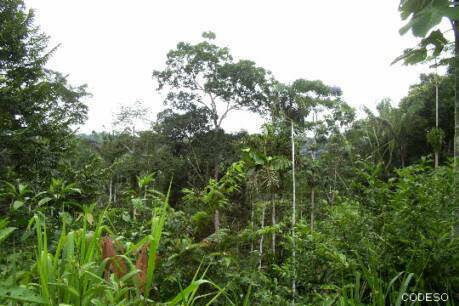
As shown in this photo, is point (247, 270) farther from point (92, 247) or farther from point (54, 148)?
point (54, 148)

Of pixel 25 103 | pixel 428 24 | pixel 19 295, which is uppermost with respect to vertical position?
pixel 25 103

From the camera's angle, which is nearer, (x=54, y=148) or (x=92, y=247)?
(x=92, y=247)

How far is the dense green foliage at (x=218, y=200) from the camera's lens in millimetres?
1431

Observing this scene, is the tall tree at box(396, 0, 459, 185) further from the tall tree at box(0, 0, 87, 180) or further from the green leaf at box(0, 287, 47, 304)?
the tall tree at box(0, 0, 87, 180)

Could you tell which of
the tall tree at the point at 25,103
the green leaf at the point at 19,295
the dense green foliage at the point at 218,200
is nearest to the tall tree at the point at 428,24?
the dense green foliage at the point at 218,200

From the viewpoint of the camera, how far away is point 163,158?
20.9 meters

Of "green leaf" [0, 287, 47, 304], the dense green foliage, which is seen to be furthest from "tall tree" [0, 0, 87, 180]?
"green leaf" [0, 287, 47, 304]

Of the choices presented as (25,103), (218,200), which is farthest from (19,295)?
(25,103)

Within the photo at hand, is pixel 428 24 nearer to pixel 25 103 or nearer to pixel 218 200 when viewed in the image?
pixel 218 200

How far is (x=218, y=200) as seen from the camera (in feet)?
7.37

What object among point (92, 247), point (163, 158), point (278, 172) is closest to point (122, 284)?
point (92, 247)

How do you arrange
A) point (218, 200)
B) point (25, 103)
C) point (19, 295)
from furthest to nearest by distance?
1. point (25, 103)
2. point (218, 200)
3. point (19, 295)

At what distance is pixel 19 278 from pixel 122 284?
0.37m

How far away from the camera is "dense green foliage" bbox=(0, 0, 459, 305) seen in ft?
4.69
